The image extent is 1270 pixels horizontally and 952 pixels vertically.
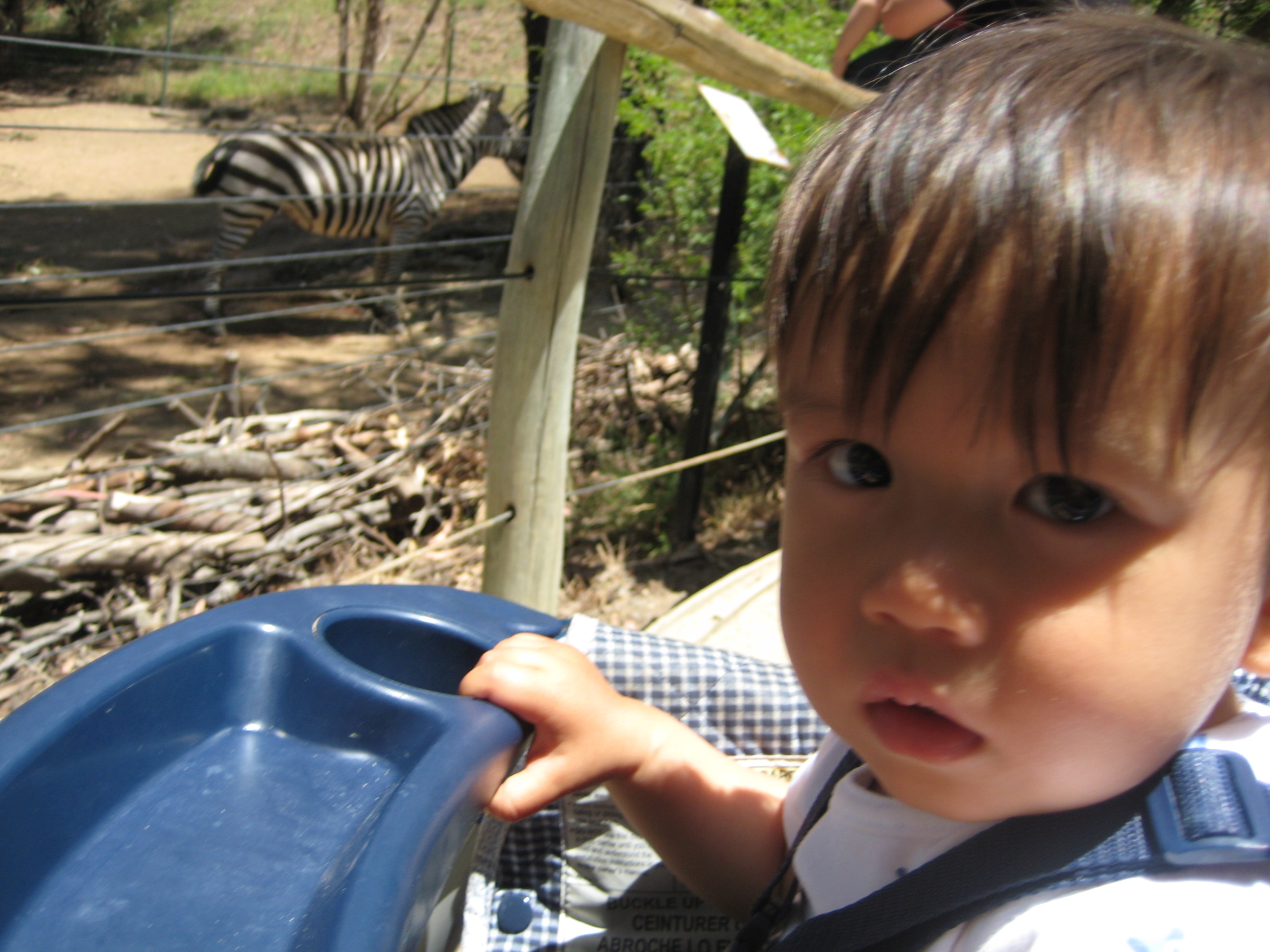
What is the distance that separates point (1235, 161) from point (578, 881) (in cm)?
91

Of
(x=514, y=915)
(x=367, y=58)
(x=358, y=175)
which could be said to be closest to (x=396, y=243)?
(x=358, y=175)

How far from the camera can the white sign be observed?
8.11ft

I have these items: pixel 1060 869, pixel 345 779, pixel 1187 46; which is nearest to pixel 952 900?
pixel 1060 869

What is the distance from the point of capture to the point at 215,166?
7.34 meters

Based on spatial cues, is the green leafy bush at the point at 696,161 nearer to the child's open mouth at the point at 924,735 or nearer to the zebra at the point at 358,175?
the child's open mouth at the point at 924,735

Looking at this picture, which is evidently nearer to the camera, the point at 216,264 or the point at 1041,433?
the point at 1041,433

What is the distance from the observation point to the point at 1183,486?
58 centimetres

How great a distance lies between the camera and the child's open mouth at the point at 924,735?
649 mm

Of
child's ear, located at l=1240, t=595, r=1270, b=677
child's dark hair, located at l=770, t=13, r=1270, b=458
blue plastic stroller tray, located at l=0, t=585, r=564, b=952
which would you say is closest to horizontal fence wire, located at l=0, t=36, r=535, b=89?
blue plastic stroller tray, located at l=0, t=585, r=564, b=952

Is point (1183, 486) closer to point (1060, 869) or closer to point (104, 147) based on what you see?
point (1060, 869)

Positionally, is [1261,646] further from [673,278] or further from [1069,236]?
[673,278]

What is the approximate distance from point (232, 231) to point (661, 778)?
7.46 meters

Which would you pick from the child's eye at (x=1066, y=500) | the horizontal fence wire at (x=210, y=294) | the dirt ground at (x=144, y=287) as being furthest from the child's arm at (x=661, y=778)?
the dirt ground at (x=144, y=287)

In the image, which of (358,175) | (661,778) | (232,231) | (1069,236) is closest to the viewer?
(1069,236)
